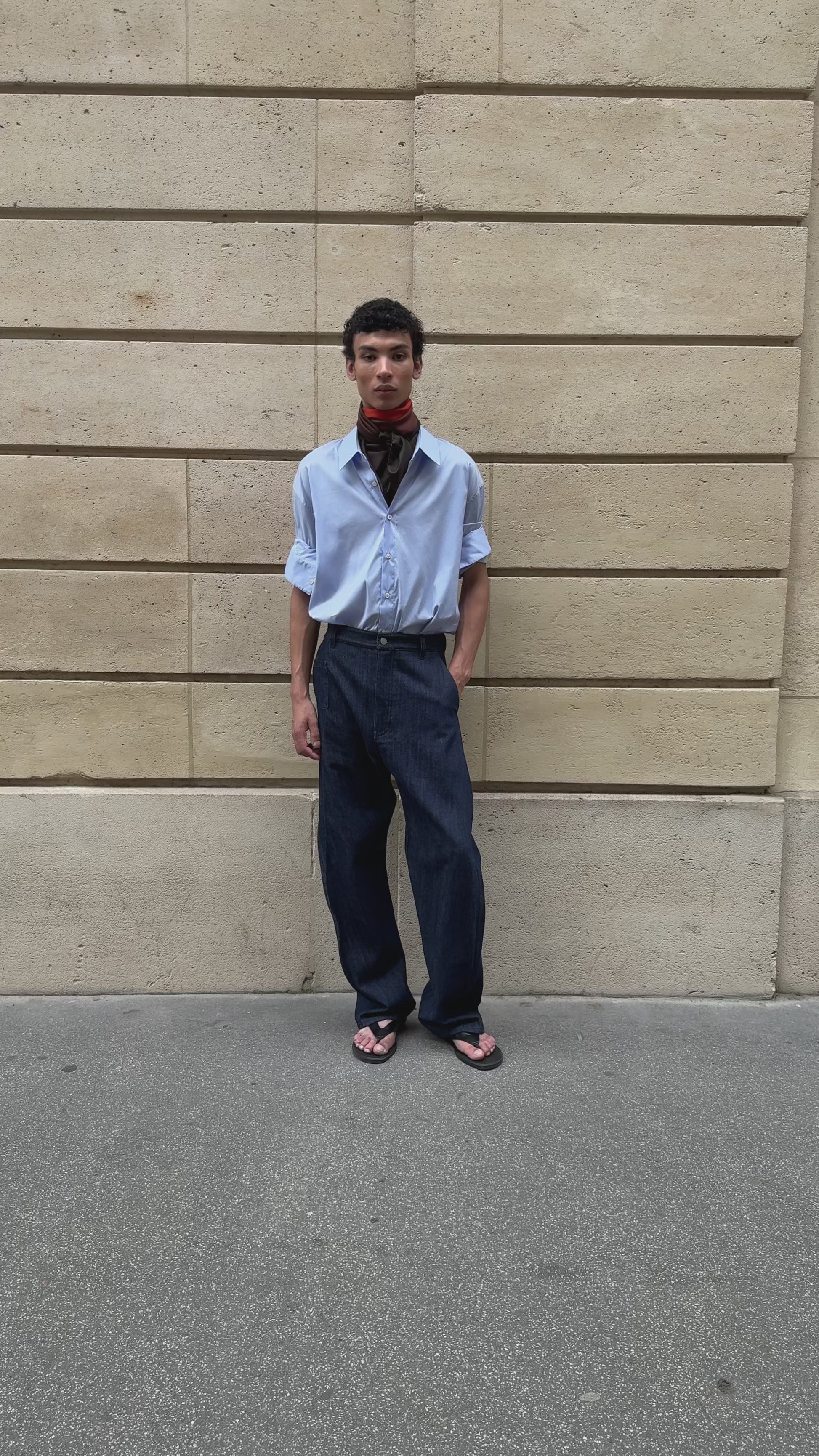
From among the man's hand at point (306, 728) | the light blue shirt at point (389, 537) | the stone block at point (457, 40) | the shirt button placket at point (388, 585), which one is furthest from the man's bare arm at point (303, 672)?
the stone block at point (457, 40)

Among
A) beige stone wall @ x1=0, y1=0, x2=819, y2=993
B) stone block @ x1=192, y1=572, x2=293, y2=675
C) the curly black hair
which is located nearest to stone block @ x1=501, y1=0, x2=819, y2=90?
beige stone wall @ x1=0, y1=0, x2=819, y2=993

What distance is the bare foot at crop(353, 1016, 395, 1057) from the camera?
3.63 metres

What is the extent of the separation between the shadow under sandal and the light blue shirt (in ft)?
4.45

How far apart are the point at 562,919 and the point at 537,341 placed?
2157mm

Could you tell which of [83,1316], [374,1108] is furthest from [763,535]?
[83,1316]

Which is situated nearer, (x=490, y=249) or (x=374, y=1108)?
(x=374, y=1108)

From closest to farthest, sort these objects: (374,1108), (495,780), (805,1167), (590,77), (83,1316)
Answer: (83,1316) < (805,1167) < (374,1108) < (590,77) < (495,780)

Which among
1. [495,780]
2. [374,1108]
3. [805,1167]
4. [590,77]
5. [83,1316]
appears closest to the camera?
[83,1316]

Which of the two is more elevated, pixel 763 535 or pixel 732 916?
pixel 763 535

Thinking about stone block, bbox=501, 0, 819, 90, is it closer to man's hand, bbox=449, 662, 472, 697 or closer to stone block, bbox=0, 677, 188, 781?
man's hand, bbox=449, 662, 472, 697

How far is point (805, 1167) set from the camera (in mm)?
3006

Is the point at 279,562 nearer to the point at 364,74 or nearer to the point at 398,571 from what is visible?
the point at 398,571

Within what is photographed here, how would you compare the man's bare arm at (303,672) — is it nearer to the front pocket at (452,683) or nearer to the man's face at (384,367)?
the front pocket at (452,683)

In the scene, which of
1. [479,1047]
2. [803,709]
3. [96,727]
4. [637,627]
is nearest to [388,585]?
[637,627]
